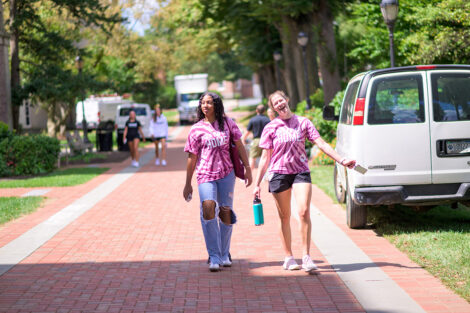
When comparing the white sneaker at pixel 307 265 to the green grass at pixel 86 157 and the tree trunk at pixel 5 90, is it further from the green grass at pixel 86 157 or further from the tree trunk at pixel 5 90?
the green grass at pixel 86 157

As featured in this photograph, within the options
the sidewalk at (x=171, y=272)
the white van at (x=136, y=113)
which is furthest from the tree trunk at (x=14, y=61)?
the sidewalk at (x=171, y=272)

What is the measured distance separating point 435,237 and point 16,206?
7.53 metres

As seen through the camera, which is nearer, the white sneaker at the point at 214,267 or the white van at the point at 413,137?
the white sneaker at the point at 214,267

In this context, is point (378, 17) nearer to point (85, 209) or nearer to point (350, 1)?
point (350, 1)

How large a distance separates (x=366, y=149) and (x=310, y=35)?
1878 cm

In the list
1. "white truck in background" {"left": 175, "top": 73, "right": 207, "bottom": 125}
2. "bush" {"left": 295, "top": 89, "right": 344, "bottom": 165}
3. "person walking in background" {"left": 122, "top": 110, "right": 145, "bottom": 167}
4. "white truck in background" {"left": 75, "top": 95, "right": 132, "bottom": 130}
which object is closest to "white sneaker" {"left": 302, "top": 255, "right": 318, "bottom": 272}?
"bush" {"left": 295, "top": 89, "right": 344, "bottom": 165}

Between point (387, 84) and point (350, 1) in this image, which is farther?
point (350, 1)

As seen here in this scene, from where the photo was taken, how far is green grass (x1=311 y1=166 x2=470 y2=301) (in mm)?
6570

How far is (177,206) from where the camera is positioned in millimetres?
12312

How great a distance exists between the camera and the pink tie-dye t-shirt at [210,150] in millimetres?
7039

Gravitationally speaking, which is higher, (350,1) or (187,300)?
(350,1)

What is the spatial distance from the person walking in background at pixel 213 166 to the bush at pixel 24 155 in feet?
40.6

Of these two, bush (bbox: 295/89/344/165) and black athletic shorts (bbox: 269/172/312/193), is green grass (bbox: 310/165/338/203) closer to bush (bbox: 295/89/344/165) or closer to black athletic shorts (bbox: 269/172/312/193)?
bush (bbox: 295/89/344/165)

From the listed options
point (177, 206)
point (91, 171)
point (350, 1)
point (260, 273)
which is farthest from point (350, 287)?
point (350, 1)
